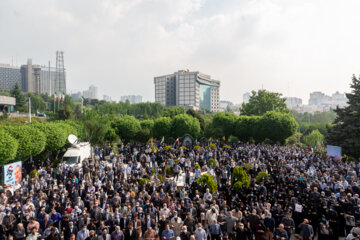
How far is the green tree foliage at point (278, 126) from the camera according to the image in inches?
1379

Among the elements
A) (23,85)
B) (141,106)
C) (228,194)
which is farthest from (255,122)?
(23,85)

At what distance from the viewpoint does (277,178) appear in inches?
581

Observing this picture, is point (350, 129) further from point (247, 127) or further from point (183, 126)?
point (183, 126)

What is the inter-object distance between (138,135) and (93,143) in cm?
948

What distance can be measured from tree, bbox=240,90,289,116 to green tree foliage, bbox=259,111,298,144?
17686mm

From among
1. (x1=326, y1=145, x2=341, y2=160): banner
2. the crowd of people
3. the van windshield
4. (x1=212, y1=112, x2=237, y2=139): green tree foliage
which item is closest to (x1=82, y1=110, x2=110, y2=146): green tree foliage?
the van windshield

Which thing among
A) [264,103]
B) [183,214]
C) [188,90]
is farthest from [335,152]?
[188,90]

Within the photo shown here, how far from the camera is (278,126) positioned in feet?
115

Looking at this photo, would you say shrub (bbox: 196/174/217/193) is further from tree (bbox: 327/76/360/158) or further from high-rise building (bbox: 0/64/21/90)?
high-rise building (bbox: 0/64/21/90)

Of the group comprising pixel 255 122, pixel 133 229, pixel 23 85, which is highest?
pixel 23 85

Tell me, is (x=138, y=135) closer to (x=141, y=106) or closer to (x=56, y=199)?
(x=56, y=199)

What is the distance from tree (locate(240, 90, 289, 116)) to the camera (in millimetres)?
53594

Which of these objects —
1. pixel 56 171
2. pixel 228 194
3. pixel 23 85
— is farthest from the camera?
pixel 23 85

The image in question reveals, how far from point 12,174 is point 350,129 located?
27528 millimetres
